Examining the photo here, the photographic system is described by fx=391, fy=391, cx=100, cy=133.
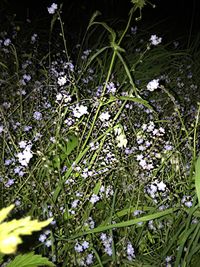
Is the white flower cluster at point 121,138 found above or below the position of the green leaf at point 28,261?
above

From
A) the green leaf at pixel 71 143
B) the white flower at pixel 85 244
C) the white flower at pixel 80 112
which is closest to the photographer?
the white flower at pixel 85 244

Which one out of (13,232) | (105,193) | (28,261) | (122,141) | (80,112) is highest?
(80,112)

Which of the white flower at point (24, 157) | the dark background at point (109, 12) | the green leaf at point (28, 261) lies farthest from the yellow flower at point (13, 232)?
the dark background at point (109, 12)

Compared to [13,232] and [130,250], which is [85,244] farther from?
[13,232]

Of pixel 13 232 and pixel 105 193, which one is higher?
pixel 105 193

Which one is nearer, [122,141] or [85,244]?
[85,244]

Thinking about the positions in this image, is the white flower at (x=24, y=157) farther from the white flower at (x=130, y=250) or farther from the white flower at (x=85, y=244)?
the white flower at (x=130, y=250)

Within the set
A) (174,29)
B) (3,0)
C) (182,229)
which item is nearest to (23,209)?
(182,229)

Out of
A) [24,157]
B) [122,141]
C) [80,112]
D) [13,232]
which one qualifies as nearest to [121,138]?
[122,141]

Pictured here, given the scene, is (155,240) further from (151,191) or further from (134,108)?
(134,108)

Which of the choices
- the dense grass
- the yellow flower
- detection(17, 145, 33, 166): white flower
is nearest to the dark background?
the dense grass
